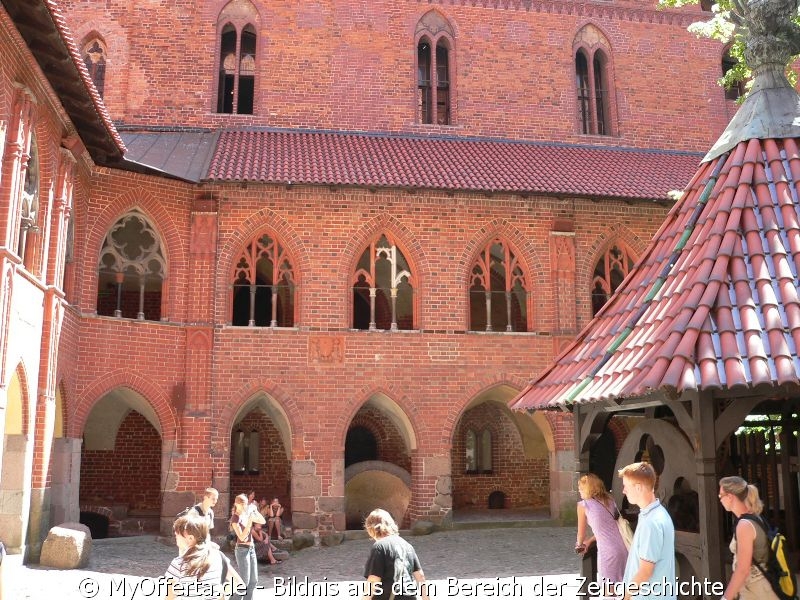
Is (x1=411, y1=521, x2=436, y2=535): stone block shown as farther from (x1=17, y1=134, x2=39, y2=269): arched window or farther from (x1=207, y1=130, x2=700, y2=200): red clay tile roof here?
(x1=17, y1=134, x2=39, y2=269): arched window

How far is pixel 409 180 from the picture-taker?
54.0 ft

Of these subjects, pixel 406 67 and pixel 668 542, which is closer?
pixel 668 542

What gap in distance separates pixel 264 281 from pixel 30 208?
26.0 feet

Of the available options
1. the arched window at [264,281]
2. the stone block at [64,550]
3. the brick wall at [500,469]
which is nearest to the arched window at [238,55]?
the arched window at [264,281]

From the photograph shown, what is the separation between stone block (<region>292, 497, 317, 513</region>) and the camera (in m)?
15.3

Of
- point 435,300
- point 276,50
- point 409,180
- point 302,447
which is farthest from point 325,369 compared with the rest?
point 276,50

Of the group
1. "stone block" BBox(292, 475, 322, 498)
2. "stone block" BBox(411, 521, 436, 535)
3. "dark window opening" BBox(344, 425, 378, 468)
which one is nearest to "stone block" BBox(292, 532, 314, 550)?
"stone block" BBox(292, 475, 322, 498)

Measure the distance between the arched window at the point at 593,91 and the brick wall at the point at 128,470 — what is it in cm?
1310

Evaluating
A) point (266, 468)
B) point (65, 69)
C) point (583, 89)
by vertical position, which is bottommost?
point (266, 468)

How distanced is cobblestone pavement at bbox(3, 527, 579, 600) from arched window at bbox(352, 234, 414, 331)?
4543mm

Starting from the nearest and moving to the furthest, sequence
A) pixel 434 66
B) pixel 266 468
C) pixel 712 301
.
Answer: pixel 712 301 → pixel 266 468 → pixel 434 66

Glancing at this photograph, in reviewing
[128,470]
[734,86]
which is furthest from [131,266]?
[734,86]

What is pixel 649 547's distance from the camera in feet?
14.3

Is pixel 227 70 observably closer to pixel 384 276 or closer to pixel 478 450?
pixel 384 276
